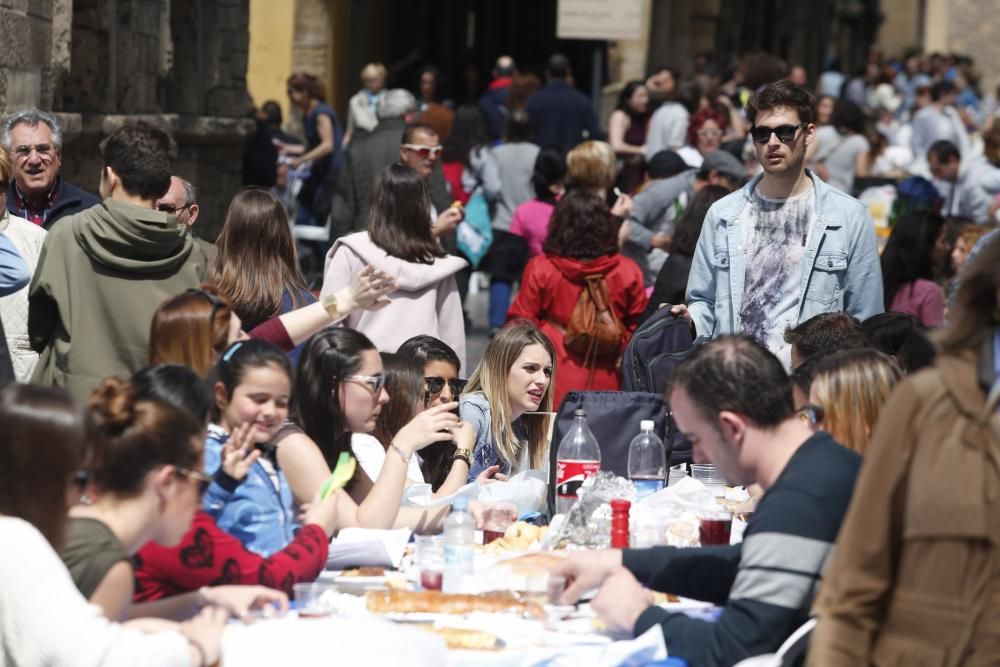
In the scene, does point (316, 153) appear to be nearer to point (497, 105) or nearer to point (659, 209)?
point (497, 105)

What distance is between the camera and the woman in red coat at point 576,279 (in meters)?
7.84

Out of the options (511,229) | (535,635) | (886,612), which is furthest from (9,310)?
(511,229)

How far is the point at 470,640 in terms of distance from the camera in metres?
3.83

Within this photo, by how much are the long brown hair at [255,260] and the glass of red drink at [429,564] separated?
1.73 m

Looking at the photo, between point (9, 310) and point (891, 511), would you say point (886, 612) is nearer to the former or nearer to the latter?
point (891, 511)

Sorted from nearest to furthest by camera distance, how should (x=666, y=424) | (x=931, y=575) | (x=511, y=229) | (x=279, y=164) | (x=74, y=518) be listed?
(x=931, y=575) < (x=74, y=518) < (x=666, y=424) < (x=511, y=229) < (x=279, y=164)

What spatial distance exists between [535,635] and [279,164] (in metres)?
11.1

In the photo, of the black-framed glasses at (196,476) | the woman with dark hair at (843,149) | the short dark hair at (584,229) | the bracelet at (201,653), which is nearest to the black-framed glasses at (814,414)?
the black-framed glasses at (196,476)

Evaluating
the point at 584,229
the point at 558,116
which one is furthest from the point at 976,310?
the point at 558,116

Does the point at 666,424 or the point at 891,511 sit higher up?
the point at 891,511

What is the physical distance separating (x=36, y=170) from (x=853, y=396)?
3516mm

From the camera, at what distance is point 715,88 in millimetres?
17859

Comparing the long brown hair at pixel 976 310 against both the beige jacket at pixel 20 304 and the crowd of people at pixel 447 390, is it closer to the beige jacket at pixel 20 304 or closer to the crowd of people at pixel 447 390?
the crowd of people at pixel 447 390

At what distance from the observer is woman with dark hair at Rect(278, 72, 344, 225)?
14.7 metres
